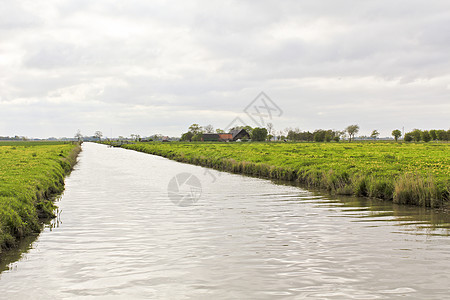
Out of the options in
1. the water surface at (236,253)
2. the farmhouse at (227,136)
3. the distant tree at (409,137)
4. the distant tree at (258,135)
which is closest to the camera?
the water surface at (236,253)

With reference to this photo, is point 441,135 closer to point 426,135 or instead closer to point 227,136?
point 426,135

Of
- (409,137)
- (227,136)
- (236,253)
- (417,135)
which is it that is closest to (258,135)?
(227,136)

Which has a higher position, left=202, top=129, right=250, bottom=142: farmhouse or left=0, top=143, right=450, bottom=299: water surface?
left=202, top=129, right=250, bottom=142: farmhouse

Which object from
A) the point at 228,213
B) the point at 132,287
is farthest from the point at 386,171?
the point at 132,287

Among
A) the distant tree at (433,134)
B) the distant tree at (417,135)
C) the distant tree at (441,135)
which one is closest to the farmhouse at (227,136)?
the distant tree at (417,135)

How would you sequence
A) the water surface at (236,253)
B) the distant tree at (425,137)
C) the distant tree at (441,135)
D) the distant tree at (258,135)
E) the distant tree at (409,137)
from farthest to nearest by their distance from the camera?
the distant tree at (258,135) → the distant tree at (441,135) → the distant tree at (409,137) → the distant tree at (425,137) → the water surface at (236,253)

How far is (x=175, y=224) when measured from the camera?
14.4m

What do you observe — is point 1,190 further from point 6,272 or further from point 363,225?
point 363,225


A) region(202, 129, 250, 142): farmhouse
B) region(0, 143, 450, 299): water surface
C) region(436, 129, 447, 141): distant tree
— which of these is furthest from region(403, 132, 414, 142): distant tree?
region(0, 143, 450, 299): water surface

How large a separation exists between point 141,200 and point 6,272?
11.2 m

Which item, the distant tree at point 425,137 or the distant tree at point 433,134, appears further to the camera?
the distant tree at point 433,134

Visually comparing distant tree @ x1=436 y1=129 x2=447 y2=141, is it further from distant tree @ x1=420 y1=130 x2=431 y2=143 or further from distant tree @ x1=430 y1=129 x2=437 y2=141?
distant tree @ x1=420 y1=130 x2=431 y2=143

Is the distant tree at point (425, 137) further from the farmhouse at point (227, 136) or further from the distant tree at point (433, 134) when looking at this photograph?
the farmhouse at point (227, 136)

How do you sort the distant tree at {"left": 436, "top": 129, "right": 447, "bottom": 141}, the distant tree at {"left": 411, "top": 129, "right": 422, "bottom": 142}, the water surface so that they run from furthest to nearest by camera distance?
the distant tree at {"left": 436, "top": 129, "right": 447, "bottom": 141} → the distant tree at {"left": 411, "top": 129, "right": 422, "bottom": 142} → the water surface
